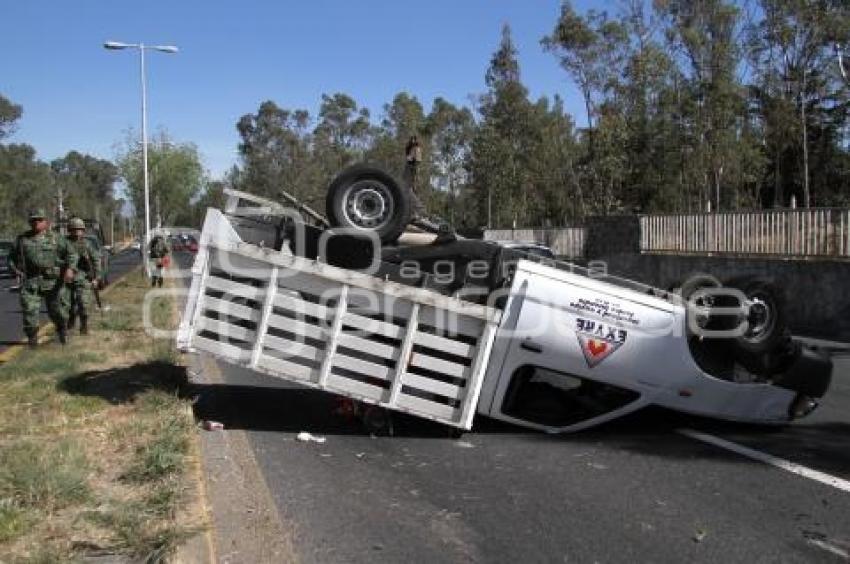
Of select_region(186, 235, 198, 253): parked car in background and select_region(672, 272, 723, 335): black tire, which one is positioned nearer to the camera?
select_region(672, 272, 723, 335): black tire

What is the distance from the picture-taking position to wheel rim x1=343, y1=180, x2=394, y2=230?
7.96m

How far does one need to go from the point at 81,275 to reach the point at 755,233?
1354 cm

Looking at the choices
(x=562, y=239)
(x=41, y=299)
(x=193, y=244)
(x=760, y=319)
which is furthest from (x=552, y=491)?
(x=193, y=244)

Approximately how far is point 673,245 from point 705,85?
1122 centimetres

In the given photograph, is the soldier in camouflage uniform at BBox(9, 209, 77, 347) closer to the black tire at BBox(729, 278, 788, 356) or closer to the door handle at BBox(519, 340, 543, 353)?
the door handle at BBox(519, 340, 543, 353)

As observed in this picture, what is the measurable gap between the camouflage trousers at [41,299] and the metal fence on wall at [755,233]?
1286 centimetres

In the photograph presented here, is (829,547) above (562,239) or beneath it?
beneath

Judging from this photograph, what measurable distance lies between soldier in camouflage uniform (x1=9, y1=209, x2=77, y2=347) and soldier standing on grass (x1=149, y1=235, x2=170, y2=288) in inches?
495

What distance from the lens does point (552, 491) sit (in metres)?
5.72

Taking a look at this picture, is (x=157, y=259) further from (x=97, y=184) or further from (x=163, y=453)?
(x=97, y=184)

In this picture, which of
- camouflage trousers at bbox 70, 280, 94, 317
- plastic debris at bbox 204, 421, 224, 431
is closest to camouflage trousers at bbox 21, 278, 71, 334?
camouflage trousers at bbox 70, 280, 94, 317

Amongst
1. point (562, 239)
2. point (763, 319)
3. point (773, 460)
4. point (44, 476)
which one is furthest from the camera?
point (562, 239)

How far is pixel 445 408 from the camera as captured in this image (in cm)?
683

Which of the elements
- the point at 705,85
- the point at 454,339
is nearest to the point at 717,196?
the point at 705,85
